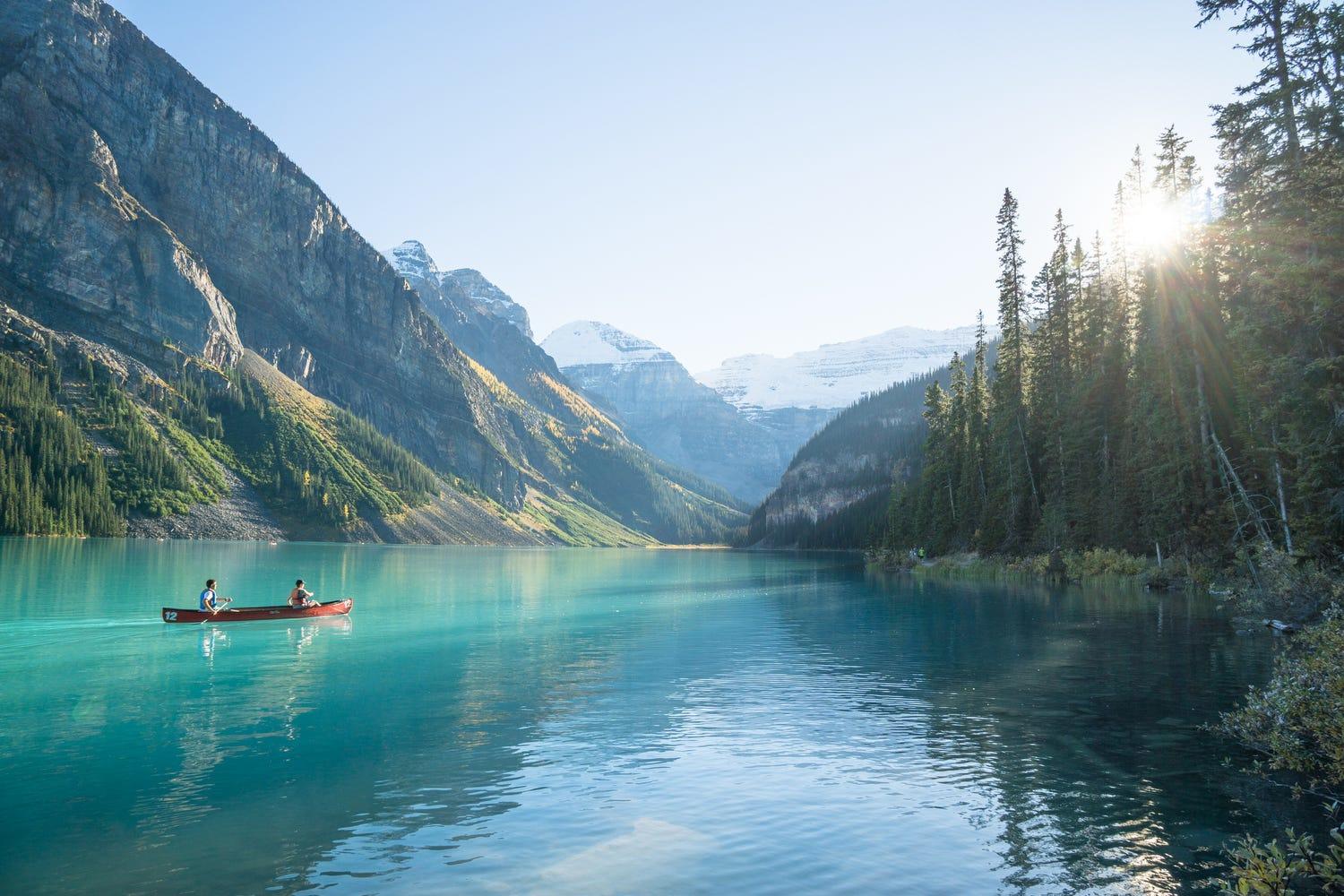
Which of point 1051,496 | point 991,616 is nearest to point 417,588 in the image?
point 991,616

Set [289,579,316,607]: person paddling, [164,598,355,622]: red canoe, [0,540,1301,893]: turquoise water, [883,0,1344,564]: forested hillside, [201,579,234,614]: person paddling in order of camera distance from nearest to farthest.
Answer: [0,540,1301,893]: turquoise water
[883,0,1344,564]: forested hillside
[164,598,355,622]: red canoe
[201,579,234,614]: person paddling
[289,579,316,607]: person paddling

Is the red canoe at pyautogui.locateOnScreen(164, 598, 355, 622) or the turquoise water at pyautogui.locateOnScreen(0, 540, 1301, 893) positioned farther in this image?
the red canoe at pyautogui.locateOnScreen(164, 598, 355, 622)

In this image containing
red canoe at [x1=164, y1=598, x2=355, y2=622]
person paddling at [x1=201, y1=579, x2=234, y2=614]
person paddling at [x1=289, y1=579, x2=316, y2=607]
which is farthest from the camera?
person paddling at [x1=289, y1=579, x2=316, y2=607]

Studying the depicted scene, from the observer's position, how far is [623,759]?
21.8m

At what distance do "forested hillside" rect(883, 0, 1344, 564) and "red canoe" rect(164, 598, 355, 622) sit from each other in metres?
50.8

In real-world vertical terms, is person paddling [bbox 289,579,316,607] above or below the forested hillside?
below

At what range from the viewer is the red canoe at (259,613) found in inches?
1896

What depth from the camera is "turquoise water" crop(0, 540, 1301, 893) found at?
14594 mm

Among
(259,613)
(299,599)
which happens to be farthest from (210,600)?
(299,599)

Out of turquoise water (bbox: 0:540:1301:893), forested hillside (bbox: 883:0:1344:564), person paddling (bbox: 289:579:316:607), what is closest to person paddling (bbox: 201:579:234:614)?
turquoise water (bbox: 0:540:1301:893)

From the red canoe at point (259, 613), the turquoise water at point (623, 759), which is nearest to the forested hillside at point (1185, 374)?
the turquoise water at point (623, 759)

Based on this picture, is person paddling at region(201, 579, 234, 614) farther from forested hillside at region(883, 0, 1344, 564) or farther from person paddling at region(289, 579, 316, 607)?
forested hillside at region(883, 0, 1344, 564)

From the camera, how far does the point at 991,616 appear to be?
2013 inches

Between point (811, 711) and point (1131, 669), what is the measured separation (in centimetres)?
1334
